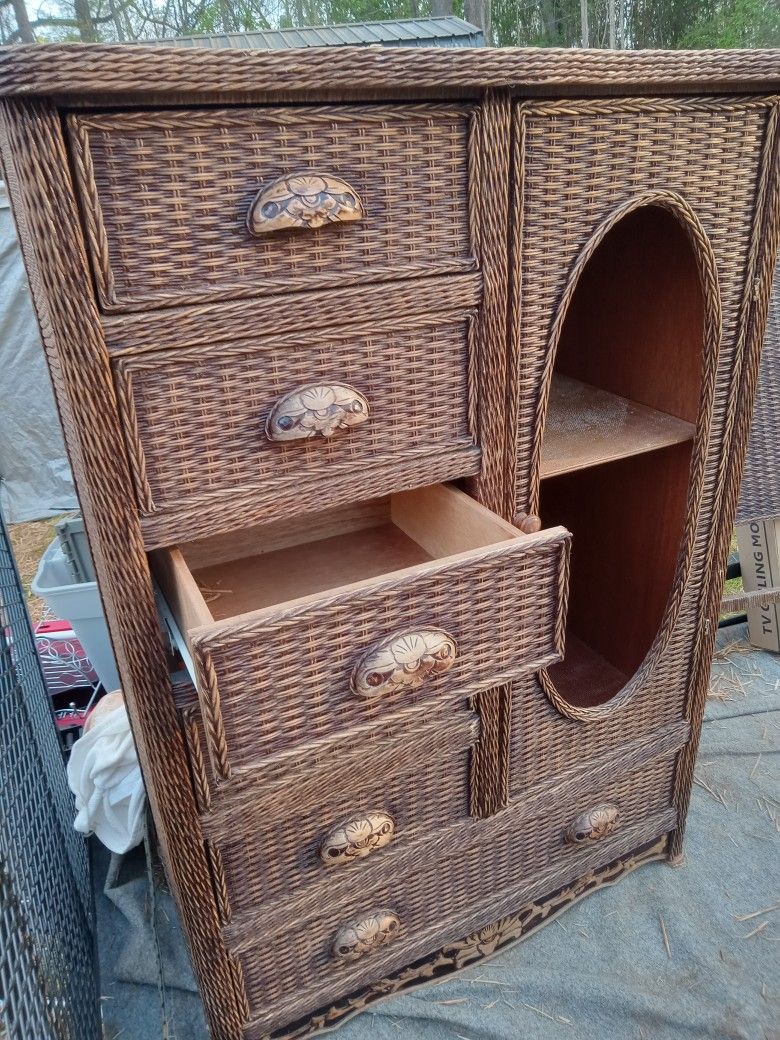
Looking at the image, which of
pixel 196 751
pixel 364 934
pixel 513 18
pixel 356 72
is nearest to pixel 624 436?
pixel 356 72

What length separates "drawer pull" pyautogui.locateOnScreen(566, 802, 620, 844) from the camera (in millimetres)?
1371

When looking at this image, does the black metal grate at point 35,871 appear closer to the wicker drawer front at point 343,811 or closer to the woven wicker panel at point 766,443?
the wicker drawer front at point 343,811

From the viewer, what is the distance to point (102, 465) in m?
0.79

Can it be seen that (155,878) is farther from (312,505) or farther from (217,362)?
(217,362)

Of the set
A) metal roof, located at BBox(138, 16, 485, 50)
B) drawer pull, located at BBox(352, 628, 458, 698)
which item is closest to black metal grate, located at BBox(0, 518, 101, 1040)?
drawer pull, located at BBox(352, 628, 458, 698)

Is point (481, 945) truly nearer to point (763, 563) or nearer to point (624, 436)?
point (624, 436)

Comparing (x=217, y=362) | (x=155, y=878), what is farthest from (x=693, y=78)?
(x=155, y=878)

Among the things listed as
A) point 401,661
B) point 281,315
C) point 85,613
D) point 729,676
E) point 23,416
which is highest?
point 281,315

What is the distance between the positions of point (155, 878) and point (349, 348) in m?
1.22

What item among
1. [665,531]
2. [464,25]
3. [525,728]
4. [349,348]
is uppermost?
[464,25]

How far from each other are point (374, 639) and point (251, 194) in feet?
1.60

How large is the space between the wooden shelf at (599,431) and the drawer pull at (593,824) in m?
0.66

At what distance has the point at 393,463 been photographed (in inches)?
37.4

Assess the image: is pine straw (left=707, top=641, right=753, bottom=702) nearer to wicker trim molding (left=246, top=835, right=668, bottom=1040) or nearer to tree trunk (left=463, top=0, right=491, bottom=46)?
wicker trim molding (left=246, top=835, right=668, bottom=1040)
